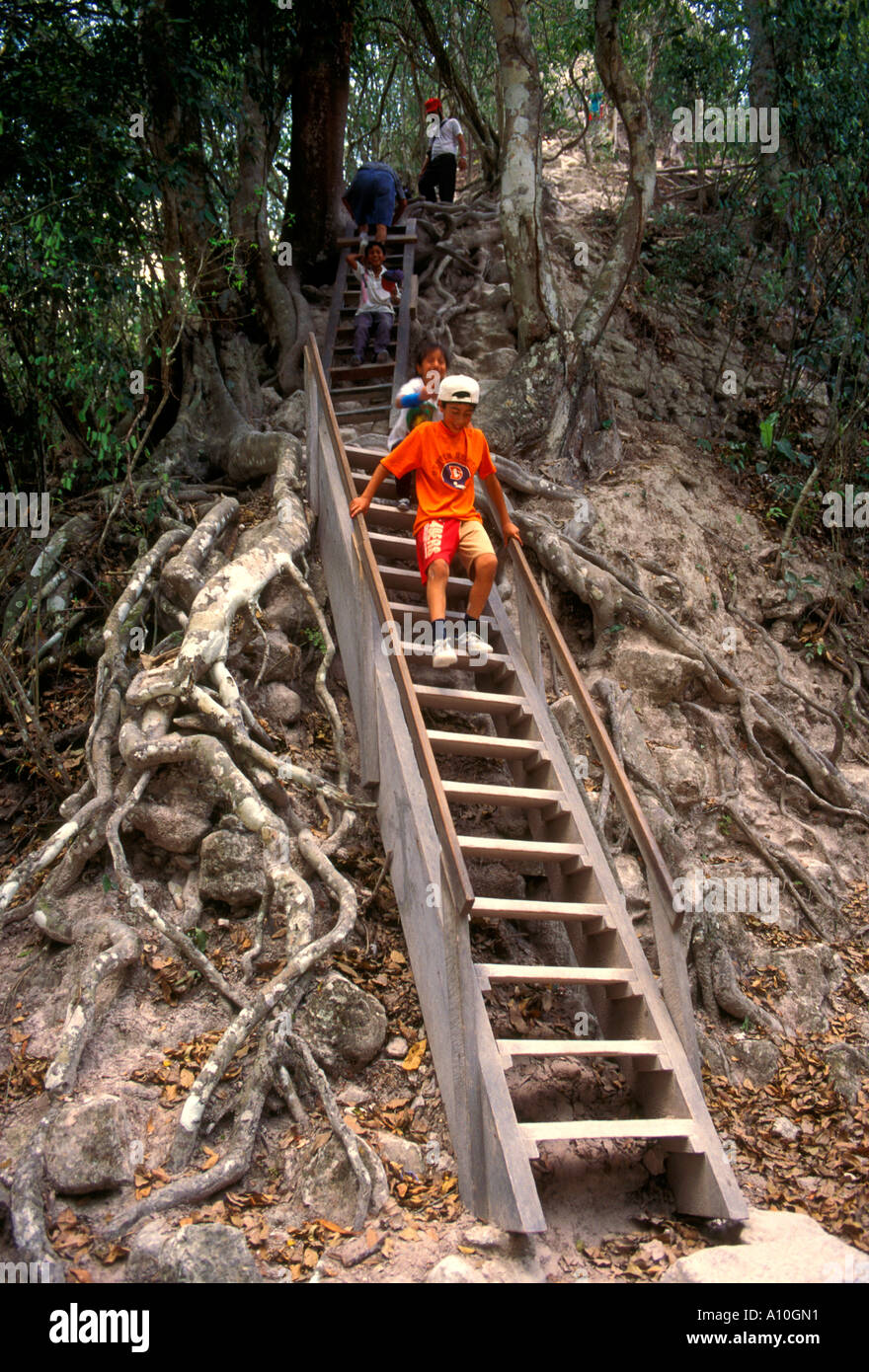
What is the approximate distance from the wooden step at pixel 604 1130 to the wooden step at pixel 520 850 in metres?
1.17

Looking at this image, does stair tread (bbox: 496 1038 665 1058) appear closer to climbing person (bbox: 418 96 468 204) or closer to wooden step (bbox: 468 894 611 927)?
wooden step (bbox: 468 894 611 927)

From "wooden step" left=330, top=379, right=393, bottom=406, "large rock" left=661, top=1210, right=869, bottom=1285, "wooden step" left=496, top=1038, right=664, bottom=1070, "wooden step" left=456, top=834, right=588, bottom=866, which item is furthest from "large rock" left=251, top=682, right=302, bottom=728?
"wooden step" left=330, top=379, right=393, bottom=406

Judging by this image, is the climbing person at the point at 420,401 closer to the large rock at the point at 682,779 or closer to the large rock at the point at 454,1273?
the large rock at the point at 682,779

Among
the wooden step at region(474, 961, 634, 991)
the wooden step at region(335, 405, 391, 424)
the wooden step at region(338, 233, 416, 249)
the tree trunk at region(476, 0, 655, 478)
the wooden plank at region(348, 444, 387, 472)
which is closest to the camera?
the wooden step at region(474, 961, 634, 991)

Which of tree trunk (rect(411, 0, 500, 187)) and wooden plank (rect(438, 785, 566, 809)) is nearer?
wooden plank (rect(438, 785, 566, 809))

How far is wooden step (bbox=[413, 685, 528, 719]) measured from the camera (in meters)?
5.02

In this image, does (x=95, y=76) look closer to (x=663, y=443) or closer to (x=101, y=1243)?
(x=663, y=443)

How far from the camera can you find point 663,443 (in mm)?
8867

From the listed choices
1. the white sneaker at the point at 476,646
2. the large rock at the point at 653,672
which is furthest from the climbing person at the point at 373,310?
the white sneaker at the point at 476,646

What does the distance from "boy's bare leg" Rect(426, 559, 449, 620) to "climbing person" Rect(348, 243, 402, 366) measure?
13.0 ft

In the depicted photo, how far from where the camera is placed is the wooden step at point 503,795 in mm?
4571

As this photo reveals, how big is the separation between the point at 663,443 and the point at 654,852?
18.3 ft

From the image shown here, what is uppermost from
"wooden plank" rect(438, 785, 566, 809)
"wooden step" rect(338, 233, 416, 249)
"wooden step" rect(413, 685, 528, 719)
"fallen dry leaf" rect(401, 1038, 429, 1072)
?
"wooden step" rect(338, 233, 416, 249)

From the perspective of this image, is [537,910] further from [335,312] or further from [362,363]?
[335,312]
